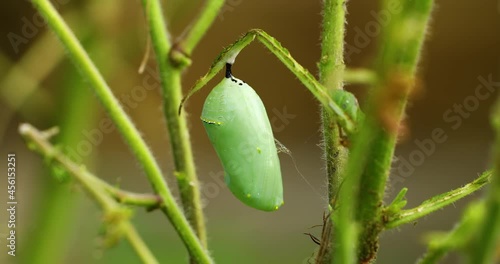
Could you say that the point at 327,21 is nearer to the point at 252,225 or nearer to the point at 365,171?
the point at 365,171

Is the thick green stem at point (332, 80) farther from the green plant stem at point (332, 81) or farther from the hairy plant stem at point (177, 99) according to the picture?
the hairy plant stem at point (177, 99)

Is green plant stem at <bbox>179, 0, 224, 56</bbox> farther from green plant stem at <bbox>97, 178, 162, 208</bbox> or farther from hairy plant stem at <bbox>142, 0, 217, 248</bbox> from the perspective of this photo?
green plant stem at <bbox>97, 178, 162, 208</bbox>

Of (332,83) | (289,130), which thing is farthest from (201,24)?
(289,130)

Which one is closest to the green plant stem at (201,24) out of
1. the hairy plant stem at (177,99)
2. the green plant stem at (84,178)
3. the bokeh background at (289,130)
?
the hairy plant stem at (177,99)

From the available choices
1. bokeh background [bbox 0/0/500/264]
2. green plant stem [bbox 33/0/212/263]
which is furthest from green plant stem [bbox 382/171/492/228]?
bokeh background [bbox 0/0/500/264]

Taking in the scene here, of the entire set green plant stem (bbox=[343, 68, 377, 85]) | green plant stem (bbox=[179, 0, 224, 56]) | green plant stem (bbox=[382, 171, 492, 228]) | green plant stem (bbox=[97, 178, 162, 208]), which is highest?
green plant stem (bbox=[179, 0, 224, 56])

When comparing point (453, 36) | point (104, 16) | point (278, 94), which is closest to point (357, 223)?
point (104, 16)

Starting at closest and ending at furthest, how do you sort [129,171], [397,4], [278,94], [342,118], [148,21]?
[397,4] → [342,118] → [148,21] → [278,94] → [129,171]

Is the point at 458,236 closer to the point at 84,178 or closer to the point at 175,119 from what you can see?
the point at 84,178
